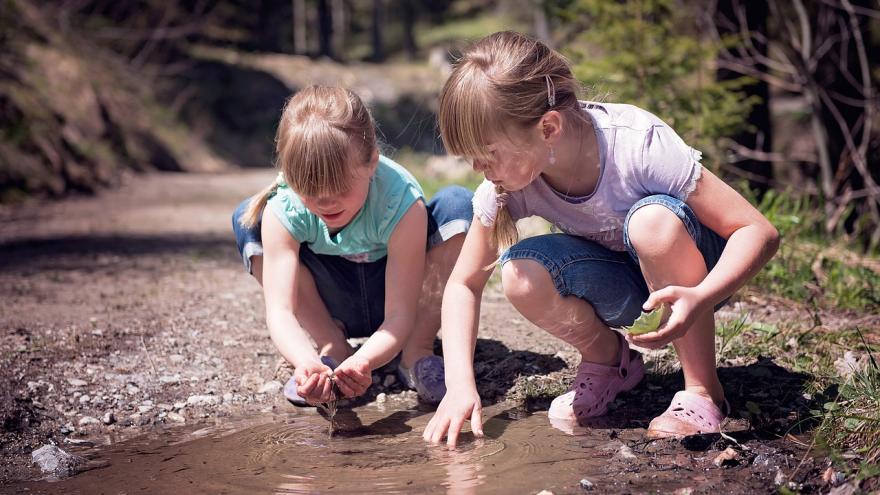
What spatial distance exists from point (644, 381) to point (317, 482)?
1247 mm

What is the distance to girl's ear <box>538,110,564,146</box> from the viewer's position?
2318 millimetres

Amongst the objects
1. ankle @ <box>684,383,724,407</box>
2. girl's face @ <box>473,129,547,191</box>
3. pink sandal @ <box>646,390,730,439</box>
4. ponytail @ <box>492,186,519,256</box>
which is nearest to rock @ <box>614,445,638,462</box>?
pink sandal @ <box>646,390,730,439</box>

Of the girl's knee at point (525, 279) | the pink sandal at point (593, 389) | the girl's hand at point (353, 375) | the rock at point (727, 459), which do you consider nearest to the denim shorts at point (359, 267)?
the girl's knee at point (525, 279)

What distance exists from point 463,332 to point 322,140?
2.35ft

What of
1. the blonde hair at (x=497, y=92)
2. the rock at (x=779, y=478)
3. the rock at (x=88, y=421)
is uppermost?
the blonde hair at (x=497, y=92)

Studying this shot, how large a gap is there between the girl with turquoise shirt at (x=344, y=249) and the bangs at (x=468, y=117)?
45 cm

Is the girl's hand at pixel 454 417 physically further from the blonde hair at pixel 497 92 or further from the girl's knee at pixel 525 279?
the blonde hair at pixel 497 92

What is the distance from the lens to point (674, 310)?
2.11 metres

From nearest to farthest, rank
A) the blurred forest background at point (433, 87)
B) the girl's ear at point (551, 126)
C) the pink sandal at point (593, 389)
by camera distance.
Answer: the girl's ear at point (551, 126) < the pink sandal at point (593, 389) < the blurred forest background at point (433, 87)

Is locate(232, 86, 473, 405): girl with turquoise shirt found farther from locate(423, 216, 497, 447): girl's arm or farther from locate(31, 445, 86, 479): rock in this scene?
locate(31, 445, 86, 479): rock

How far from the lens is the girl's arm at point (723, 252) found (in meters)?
2.11

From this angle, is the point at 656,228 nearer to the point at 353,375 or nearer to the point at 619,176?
the point at 619,176

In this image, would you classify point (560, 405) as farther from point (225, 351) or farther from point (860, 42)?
point (860, 42)

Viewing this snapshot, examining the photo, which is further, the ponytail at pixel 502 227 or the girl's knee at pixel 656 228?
the ponytail at pixel 502 227
